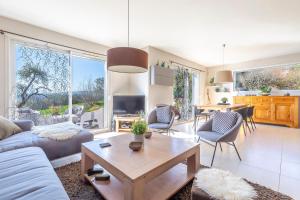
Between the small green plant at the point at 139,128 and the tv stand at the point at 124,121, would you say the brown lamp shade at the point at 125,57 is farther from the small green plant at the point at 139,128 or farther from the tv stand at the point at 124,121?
the tv stand at the point at 124,121

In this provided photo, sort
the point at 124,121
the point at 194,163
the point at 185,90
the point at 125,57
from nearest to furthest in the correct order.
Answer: the point at 125,57 → the point at 194,163 → the point at 124,121 → the point at 185,90

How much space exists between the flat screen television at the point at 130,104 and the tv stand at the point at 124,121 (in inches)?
8.5

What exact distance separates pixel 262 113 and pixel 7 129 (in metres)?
6.79

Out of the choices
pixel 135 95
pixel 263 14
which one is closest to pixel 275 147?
pixel 263 14

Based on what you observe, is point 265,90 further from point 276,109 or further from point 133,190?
point 133,190

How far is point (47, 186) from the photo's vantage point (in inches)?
45.1

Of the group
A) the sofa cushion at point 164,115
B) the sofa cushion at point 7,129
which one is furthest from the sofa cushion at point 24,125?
the sofa cushion at point 164,115

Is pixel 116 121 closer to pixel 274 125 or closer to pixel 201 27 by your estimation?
pixel 201 27

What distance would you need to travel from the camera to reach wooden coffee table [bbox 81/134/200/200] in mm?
1306

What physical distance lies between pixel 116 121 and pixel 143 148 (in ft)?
8.57

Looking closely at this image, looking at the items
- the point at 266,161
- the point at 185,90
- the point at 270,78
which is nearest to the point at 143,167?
the point at 266,161

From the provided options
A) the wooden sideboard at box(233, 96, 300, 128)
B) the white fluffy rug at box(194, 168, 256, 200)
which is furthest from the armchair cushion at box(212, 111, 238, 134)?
the wooden sideboard at box(233, 96, 300, 128)

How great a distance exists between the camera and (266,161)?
260cm

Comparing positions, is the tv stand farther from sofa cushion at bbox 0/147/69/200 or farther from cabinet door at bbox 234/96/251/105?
cabinet door at bbox 234/96/251/105
